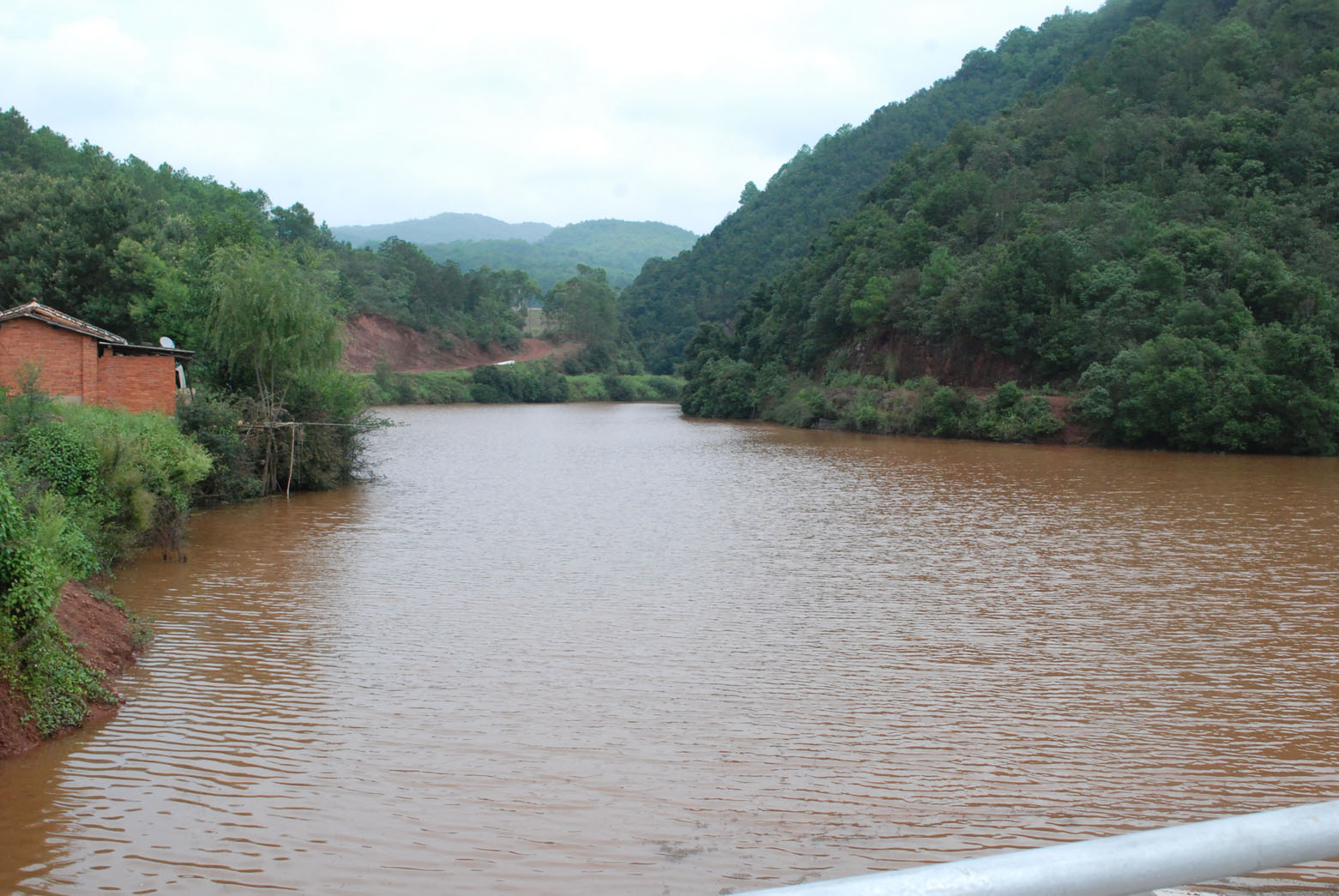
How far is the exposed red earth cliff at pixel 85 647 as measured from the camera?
24.5 feet

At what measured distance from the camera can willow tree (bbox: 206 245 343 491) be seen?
23.5m

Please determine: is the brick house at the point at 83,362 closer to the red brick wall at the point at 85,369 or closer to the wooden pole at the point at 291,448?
the red brick wall at the point at 85,369

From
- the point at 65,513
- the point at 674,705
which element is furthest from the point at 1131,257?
the point at 65,513

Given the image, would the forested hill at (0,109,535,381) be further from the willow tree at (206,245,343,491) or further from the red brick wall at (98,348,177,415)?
the red brick wall at (98,348,177,415)

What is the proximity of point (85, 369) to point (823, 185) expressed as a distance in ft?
295

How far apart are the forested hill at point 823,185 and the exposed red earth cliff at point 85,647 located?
86.7m

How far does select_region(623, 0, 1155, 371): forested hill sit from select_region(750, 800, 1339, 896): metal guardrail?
93.8 m

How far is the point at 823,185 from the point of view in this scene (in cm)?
10250

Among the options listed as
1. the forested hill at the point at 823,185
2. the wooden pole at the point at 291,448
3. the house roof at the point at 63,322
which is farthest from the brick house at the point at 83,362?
the forested hill at the point at 823,185

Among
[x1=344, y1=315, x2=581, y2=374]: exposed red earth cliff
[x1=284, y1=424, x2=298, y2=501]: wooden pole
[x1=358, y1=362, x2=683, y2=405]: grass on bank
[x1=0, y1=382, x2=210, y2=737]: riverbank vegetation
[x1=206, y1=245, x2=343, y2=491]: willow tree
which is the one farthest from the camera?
[x1=344, y1=315, x2=581, y2=374]: exposed red earth cliff

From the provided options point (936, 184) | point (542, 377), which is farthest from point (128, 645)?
point (542, 377)

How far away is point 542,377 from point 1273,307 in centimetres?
6480

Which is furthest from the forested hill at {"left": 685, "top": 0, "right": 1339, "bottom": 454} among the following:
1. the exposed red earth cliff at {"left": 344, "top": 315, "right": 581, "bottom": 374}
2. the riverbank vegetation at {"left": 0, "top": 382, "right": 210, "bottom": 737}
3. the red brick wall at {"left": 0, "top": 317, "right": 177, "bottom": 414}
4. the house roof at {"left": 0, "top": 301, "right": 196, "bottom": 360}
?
the riverbank vegetation at {"left": 0, "top": 382, "right": 210, "bottom": 737}

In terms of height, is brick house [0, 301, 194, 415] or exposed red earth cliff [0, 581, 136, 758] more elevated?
brick house [0, 301, 194, 415]
